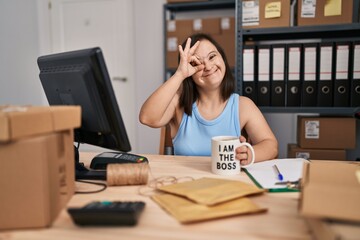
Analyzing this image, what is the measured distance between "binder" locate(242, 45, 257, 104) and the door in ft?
5.49

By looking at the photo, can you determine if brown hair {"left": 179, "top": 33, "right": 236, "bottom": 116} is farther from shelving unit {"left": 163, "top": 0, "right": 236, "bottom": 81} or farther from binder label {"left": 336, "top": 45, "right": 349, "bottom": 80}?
shelving unit {"left": 163, "top": 0, "right": 236, "bottom": 81}

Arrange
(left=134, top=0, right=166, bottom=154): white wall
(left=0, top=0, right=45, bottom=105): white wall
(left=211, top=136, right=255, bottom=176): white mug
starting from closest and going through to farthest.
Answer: (left=211, top=136, right=255, bottom=176): white mug < (left=0, top=0, right=45, bottom=105): white wall < (left=134, top=0, right=166, bottom=154): white wall

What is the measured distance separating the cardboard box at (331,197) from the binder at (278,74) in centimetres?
131

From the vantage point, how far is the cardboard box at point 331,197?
1.60ft

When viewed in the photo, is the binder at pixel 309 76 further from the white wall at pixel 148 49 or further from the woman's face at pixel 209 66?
the white wall at pixel 148 49

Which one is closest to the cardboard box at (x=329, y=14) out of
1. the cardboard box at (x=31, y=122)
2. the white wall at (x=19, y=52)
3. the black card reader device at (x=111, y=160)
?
the black card reader device at (x=111, y=160)

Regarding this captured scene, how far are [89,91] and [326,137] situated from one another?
1604 millimetres

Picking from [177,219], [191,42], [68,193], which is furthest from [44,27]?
[177,219]

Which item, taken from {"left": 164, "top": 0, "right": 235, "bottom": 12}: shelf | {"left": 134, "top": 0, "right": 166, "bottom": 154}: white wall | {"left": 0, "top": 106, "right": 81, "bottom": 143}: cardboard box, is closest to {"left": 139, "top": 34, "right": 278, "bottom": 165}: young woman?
{"left": 0, "top": 106, "right": 81, "bottom": 143}: cardboard box

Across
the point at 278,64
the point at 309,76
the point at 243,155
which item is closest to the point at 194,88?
the point at 243,155

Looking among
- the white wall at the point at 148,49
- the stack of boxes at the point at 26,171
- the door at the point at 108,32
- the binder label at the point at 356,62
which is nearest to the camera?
the stack of boxes at the point at 26,171

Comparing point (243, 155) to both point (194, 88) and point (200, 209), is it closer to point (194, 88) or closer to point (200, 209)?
point (200, 209)

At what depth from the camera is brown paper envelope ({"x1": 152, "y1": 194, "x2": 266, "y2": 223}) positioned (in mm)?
587

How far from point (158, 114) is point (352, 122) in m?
1.27
